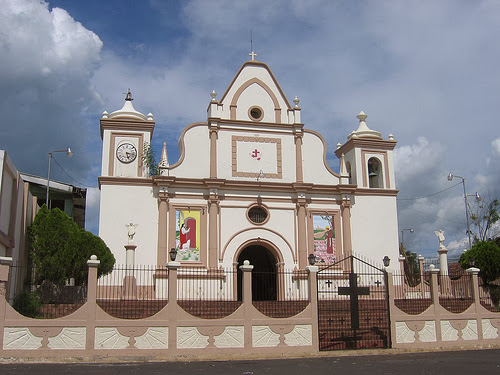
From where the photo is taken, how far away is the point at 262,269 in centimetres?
2791

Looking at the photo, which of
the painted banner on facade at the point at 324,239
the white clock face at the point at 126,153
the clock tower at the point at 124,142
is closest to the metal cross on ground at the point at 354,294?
the painted banner on facade at the point at 324,239

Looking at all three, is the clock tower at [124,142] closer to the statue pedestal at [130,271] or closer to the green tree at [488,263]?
the statue pedestal at [130,271]

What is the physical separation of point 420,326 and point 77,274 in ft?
42.4

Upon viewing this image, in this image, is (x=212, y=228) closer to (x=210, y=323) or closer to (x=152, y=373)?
(x=210, y=323)

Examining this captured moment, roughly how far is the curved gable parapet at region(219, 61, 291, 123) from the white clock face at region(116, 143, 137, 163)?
4753mm

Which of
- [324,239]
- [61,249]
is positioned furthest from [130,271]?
[324,239]

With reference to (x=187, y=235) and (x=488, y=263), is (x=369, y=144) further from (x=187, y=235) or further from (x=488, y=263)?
(x=187, y=235)

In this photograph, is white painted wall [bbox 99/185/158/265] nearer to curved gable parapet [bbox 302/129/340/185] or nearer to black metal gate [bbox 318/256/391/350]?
curved gable parapet [bbox 302/129/340/185]

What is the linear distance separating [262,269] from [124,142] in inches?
382

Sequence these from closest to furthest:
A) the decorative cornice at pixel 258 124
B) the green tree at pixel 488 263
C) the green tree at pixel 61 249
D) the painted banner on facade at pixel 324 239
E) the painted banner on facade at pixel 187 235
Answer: the green tree at pixel 61 249 < the green tree at pixel 488 263 < the painted banner on facade at pixel 187 235 < the painted banner on facade at pixel 324 239 < the decorative cornice at pixel 258 124

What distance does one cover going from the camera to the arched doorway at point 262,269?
86.8 feet

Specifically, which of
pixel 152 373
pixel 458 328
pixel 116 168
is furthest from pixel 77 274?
pixel 458 328

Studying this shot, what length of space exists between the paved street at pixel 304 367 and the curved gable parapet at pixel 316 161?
12.6 m

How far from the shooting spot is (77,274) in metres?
20.7
